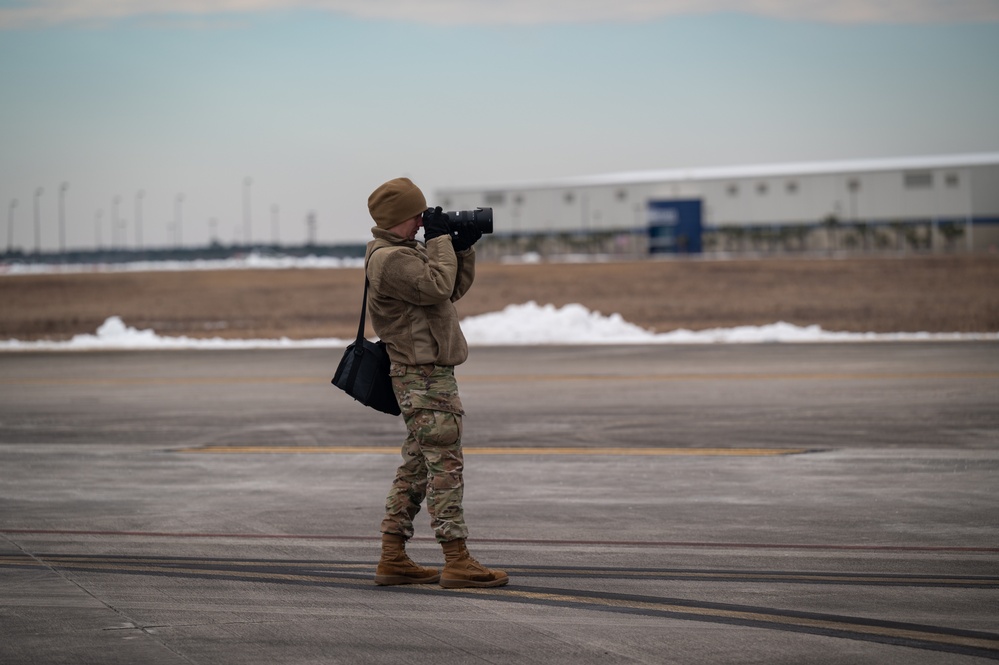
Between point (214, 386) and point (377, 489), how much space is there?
354 inches

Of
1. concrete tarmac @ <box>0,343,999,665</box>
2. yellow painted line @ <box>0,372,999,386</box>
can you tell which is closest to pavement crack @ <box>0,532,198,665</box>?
concrete tarmac @ <box>0,343,999,665</box>

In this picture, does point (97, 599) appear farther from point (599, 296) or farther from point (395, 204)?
point (599, 296)

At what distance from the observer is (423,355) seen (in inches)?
231

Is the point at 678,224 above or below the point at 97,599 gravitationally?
above

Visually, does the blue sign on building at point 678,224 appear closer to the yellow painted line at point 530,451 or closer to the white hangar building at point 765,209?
the white hangar building at point 765,209

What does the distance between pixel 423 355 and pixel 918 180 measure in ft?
294

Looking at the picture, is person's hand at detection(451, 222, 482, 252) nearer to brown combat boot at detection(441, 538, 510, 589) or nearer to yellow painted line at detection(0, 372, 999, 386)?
brown combat boot at detection(441, 538, 510, 589)

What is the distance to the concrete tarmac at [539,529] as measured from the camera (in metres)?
5.11

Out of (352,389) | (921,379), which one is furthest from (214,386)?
(352,389)

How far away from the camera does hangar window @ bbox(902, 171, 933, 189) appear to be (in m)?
89.1

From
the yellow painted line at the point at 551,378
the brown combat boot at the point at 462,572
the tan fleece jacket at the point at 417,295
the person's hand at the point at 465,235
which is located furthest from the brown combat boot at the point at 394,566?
the yellow painted line at the point at 551,378

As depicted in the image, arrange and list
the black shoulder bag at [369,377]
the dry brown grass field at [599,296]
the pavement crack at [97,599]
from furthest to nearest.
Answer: the dry brown grass field at [599,296] < the black shoulder bag at [369,377] < the pavement crack at [97,599]

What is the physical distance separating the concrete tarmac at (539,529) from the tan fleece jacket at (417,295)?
1.15m

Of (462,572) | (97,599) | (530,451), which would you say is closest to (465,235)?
(462,572)
